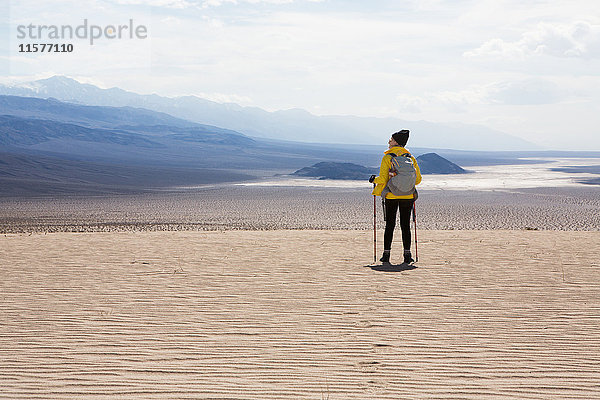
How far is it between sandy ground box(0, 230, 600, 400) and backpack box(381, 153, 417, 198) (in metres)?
1.11

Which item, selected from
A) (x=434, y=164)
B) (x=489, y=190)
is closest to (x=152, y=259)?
(x=489, y=190)

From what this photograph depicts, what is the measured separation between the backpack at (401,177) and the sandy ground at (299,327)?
1.11 meters

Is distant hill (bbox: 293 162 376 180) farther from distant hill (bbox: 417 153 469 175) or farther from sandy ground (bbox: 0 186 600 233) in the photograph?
sandy ground (bbox: 0 186 600 233)

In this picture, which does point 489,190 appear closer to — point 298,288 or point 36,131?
point 298,288

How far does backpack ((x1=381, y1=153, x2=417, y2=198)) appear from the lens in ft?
26.8

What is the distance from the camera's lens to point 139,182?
51125 mm

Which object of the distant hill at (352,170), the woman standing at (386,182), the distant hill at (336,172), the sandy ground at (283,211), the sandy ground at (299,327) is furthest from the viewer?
the distant hill at (352,170)

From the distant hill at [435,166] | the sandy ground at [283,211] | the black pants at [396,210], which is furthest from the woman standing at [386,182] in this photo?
the distant hill at [435,166]

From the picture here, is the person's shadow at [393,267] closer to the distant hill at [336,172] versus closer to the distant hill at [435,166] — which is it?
the distant hill at [336,172]

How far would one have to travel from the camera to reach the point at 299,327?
567 cm

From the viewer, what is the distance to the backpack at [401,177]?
8.16m

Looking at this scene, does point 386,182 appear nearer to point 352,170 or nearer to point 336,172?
point 336,172

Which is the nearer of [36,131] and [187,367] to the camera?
[187,367]

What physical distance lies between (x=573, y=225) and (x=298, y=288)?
19061 mm
